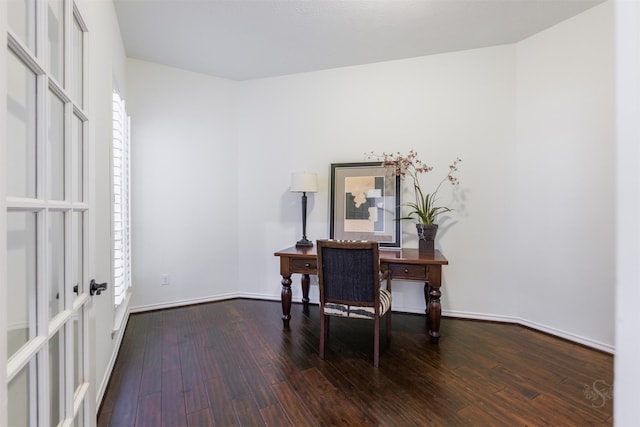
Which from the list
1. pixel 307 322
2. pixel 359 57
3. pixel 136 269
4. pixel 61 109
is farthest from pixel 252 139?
pixel 61 109

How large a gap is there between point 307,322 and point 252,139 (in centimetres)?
233

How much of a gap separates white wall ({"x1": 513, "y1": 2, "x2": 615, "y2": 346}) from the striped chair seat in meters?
1.60

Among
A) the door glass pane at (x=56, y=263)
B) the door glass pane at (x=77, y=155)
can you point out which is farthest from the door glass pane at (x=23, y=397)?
the door glass pane at (x=77, y=155)

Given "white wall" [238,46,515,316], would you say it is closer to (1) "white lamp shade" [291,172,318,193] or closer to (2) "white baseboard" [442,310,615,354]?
(2) "white baseboard" [442,310,615,354]

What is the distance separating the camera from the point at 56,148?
954mm

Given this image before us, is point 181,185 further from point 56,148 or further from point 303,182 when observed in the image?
point 56,148

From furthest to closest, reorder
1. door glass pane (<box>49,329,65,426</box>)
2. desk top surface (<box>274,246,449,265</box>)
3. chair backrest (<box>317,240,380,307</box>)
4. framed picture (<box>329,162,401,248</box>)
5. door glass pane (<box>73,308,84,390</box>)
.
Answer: framed picture (<box>329,162,401,248</box>) → desk top surface (<box>274,246,449,265</box>) → chair backrest (<box>317,240,380,307</box>) → door glass pane (<box>73,308,84,390</box>) → door glass pane (<box>49,329,65,426</box>)

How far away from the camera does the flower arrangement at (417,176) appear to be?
314 cm

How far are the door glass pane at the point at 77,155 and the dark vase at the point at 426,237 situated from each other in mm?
2659

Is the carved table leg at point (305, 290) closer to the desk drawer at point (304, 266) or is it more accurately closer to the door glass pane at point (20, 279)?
the desk drawer at point (304, 266)

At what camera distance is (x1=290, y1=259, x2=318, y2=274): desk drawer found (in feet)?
9.30

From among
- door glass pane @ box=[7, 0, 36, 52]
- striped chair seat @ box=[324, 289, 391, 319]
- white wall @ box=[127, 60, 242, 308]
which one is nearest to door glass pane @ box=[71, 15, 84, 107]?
door glass pane @ box=[7, 0, 36, 52]

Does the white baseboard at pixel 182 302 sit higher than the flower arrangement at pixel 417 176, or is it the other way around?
the flower arrangement at pixel 417 176

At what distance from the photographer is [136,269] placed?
128 inches
